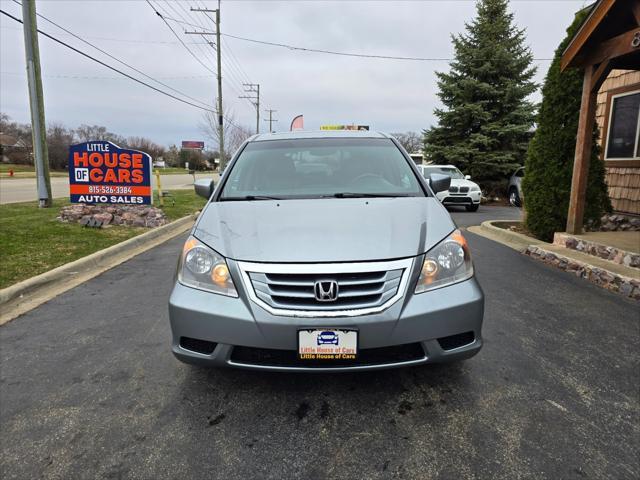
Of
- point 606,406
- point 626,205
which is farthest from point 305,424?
point 626,205

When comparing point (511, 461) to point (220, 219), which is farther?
point (220, 219)

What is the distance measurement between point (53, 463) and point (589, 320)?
4239mm

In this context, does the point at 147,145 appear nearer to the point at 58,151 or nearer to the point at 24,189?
the point at 58,151

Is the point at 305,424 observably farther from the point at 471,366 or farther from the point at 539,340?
the point at 539,340

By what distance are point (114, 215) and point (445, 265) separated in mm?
8796

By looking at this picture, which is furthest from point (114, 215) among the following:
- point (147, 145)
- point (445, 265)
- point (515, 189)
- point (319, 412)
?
point (147, 145)

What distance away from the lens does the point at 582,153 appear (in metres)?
6.42

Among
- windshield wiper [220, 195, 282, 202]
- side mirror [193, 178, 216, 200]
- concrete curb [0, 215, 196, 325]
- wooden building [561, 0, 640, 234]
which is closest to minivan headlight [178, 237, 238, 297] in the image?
windshield wiper [220, 195, 282, 202]

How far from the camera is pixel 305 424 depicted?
2264 millimetres

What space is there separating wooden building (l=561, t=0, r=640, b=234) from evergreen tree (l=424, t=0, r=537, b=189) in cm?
880


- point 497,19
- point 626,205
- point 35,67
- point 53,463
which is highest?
point 497,19

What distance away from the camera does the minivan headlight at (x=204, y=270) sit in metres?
2.28

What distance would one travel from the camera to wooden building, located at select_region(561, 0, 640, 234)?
18.8 feet

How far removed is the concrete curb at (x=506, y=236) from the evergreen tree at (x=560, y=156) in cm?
31
